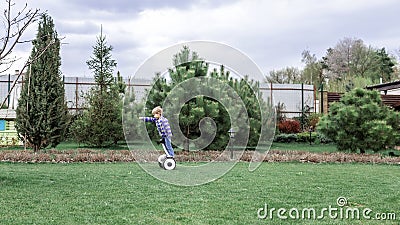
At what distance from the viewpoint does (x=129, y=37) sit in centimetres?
1030

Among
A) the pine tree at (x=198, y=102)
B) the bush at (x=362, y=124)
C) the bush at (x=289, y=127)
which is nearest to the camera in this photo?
the pine tree at (x=198, y=102)

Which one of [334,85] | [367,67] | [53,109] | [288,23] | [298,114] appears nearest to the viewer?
[288,23]

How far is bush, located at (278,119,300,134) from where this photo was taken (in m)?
25.0

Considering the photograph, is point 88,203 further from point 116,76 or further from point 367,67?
point 367,67

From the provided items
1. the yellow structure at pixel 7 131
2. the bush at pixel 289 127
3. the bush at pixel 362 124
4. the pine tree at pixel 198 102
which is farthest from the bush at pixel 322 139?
the yellow structure at pixel 7 131

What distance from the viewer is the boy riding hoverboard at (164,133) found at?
28.2 feet

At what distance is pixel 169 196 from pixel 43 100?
9484 millimetres

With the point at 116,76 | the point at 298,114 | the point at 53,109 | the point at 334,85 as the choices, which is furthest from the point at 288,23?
the point at 334,85

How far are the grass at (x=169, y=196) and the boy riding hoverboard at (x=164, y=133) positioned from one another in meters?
0.45

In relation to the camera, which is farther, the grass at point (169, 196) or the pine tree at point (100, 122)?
the pine tree at point (100, 122)

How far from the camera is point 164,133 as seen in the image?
8664 mm

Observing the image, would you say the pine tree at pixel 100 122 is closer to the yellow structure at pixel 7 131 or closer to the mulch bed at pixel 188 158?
the yellow structure at pixel 7 131

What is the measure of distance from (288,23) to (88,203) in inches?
384

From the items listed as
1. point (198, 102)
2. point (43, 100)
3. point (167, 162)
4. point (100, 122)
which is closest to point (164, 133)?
point (167, 162)
